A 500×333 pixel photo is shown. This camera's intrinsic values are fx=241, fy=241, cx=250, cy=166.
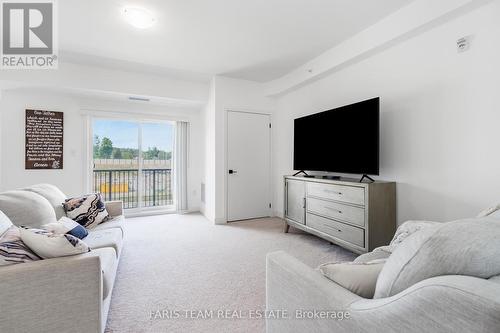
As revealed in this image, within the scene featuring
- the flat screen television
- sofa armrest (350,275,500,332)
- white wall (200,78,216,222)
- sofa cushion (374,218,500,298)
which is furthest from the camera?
white wall (200,78,216,222)

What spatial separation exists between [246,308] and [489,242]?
5.19 ft

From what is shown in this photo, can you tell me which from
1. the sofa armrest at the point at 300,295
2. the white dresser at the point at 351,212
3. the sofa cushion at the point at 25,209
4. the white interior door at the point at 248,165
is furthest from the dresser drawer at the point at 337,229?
the sofa cushion at the point at 25,209

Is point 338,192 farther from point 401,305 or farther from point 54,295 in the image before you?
point 54,295

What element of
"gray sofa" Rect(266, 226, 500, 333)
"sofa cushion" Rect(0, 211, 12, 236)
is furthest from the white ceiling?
"gray sofa" Rect(266, 226, 500, 333)

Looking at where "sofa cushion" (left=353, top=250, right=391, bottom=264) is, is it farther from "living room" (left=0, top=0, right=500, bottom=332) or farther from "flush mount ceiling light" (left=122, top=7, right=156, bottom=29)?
"flush mount ceiling light" (left=122, top=7, right=156, bottom=29)

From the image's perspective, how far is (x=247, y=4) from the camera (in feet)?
7.59

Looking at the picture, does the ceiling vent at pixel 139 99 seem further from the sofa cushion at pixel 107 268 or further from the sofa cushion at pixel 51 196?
the sofa cushion at pixel 107 268

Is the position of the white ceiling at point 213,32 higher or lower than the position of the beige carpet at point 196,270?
higher

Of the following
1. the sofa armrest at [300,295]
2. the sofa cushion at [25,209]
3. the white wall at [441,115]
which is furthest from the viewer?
the white wall at [441,115]

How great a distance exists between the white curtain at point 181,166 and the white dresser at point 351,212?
2.74 meters

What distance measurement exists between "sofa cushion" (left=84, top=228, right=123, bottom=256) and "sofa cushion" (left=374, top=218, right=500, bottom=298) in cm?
207

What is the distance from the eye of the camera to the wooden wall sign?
387cm

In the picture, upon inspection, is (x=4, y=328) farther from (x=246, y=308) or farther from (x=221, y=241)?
(x=221, y=241)

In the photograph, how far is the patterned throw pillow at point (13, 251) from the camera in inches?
47.6
